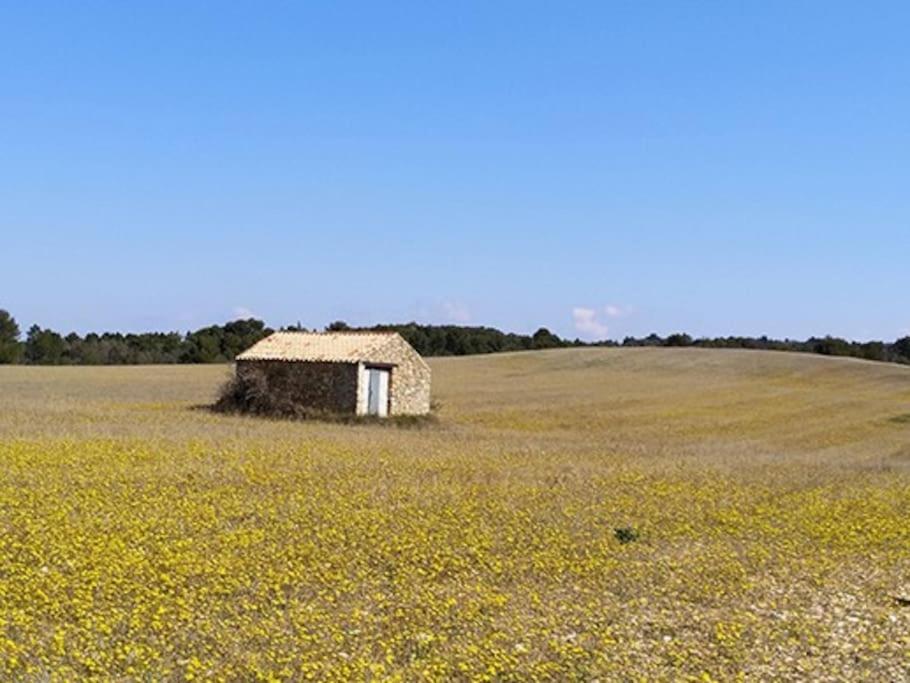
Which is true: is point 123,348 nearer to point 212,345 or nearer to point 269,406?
point 212,345

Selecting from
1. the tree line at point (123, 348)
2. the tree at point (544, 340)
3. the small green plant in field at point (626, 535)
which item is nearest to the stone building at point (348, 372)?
the small green plant in field at point (626, 535)

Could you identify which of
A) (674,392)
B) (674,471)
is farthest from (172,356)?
(674,471)

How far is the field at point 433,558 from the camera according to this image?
32.1 ft

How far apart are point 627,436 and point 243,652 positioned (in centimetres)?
3506

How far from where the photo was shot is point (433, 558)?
47.8 feet

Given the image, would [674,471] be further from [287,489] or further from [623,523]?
→ [287,489]

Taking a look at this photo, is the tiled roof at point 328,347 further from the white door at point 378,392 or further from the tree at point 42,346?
the tree at point 42,346

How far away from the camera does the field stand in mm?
9789

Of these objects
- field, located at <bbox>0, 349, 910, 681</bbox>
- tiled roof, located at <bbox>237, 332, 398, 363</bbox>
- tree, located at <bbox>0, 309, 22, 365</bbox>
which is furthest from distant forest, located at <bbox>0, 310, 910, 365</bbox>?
field, located at <bbox>0, 349, 910, 681</bbox>

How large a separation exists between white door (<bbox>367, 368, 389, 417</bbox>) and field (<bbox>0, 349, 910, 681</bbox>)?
29.0 feet

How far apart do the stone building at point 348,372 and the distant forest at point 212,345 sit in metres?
46.7

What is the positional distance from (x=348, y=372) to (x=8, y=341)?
70.3 metres

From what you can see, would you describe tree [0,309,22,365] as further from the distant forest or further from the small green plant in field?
the small green plant in field

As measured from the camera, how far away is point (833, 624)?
11859mm
